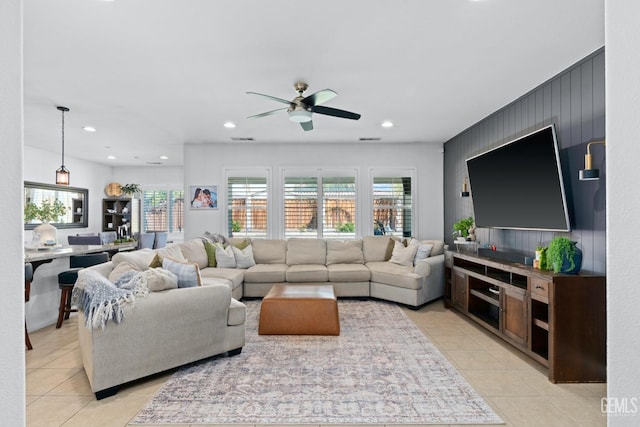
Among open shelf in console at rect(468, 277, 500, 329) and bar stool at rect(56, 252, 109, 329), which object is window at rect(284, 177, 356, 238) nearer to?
open shelf in console at rect(468, 277, 500, 329)

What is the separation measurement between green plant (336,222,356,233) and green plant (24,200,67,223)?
509cm

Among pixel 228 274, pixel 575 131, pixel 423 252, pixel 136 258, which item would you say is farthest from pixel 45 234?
pixel 575 131

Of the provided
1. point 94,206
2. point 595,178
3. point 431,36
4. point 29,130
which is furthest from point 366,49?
point 94,206

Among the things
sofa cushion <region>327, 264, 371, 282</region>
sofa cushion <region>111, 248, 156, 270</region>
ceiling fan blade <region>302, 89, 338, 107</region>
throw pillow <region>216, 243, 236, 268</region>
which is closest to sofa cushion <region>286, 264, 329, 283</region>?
sofa cushion <region>327, 264, 371, 282</region>

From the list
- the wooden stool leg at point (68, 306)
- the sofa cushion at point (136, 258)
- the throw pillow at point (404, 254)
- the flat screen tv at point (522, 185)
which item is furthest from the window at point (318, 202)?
the wooden stool leg at point (68, 306)

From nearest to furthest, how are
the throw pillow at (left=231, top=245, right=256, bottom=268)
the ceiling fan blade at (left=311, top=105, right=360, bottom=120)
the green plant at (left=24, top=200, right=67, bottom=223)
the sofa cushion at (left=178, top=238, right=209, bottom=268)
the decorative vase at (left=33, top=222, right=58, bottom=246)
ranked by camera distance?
the ceiling fan blade at (left=311, top=105, right=360, bottom=120), the decorative vase at (left=33, top=222, right=58, bottom=246), the sofa cushion at (left=178, top=238, right=209, bottom=268), the throw pillow at (left=231, top=245, right=256, bottom=268), the green plant at (left=24, top=200, right=67, bottom=223)

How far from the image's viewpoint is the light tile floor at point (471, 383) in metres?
2.17

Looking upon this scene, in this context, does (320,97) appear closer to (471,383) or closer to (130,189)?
(471,383)

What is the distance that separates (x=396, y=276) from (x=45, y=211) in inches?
257

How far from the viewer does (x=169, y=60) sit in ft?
9.86

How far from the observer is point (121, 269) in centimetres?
295

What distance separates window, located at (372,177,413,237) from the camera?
6289mm

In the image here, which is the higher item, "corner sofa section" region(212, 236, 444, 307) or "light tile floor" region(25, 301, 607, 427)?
"corner sofa section" region(212, 236, 444, 307)

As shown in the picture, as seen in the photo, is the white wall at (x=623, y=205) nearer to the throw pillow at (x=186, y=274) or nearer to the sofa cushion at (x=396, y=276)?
the throw pillow at (x=186, y=274)
